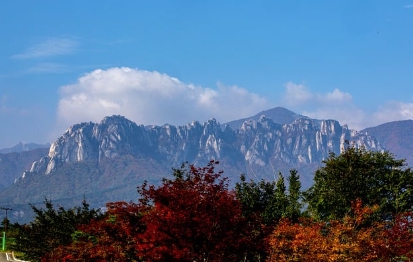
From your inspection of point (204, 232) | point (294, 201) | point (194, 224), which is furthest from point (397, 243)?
point (294, 201)

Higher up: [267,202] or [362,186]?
[362,186]

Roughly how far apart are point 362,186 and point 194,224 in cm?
2922

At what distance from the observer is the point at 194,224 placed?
23.0 meters

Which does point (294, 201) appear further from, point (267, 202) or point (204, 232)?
point (204, 232)

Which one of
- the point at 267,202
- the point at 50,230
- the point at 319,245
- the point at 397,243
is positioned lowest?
the point at 397,243

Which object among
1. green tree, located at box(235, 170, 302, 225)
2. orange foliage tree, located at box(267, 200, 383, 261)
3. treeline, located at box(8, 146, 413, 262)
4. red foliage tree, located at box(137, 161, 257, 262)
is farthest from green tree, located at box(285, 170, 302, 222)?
red foliage tree, located at box(137, 161, 257, 262)

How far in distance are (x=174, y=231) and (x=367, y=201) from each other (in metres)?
29.4

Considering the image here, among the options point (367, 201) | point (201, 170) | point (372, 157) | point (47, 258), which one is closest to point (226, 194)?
point (201, 170)

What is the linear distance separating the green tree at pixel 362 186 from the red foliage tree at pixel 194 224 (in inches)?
973

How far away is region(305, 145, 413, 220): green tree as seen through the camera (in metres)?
48.3

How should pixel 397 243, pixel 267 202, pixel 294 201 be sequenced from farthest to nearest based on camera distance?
pixel 294 201, pixel 267 202, pixel 397 243

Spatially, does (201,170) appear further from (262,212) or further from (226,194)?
(262,212)

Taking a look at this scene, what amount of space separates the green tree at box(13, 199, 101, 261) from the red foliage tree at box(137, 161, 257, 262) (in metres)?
14.1

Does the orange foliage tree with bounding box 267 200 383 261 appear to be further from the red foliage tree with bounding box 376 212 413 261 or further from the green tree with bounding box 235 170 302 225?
the green tree with bounding box 235 170 302 225
